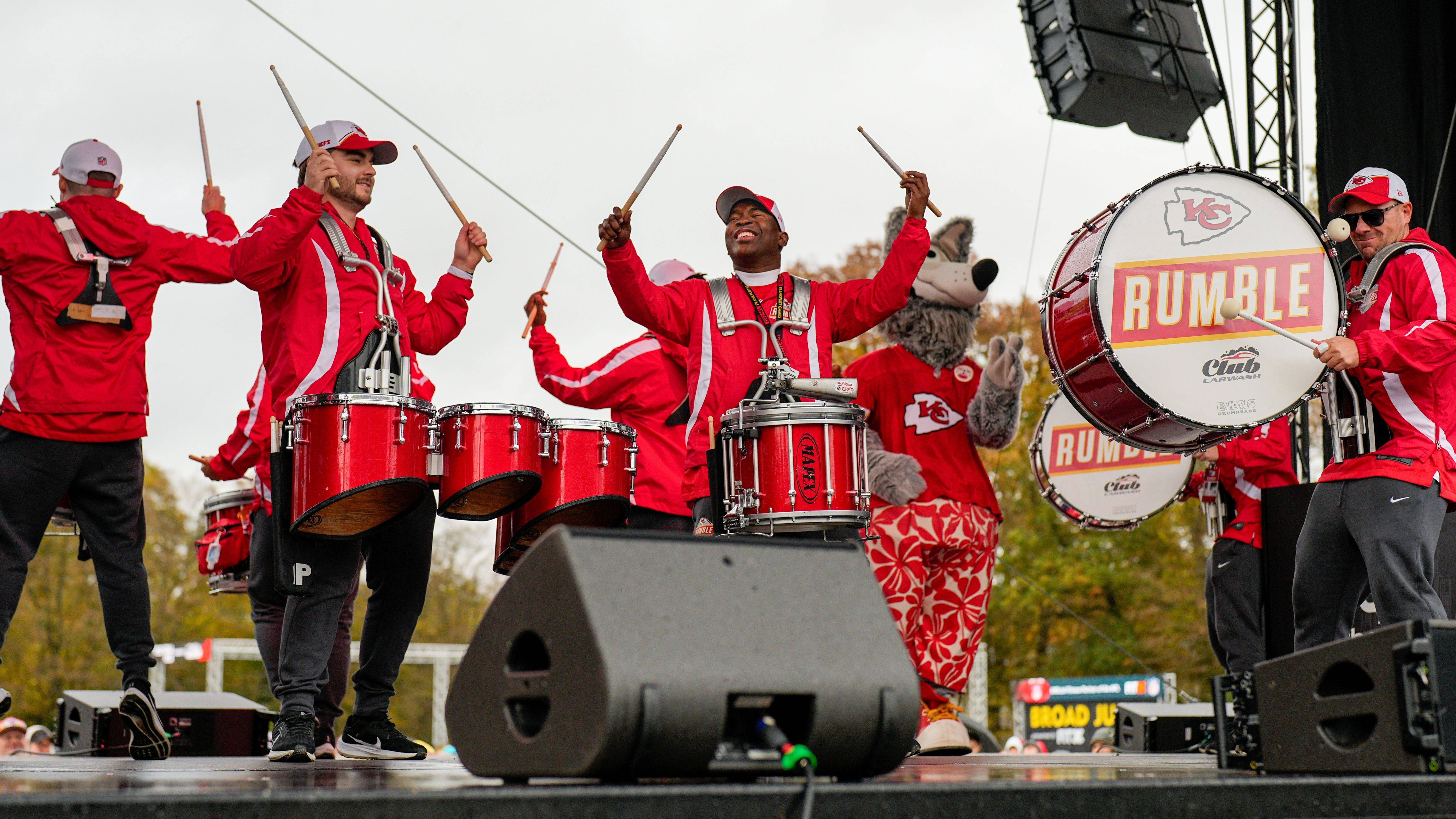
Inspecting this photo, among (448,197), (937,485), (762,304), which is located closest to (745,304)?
(762,304)

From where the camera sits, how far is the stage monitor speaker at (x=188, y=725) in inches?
274

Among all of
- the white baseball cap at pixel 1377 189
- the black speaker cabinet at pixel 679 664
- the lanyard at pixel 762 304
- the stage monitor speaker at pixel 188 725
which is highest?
the white baseball cap at pixel 1377 189

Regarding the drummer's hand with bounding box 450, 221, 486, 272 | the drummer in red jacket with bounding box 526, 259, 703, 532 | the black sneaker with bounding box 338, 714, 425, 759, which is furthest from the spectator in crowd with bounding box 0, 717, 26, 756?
the drummer's hand with bounding box 450, 221, 486, 272

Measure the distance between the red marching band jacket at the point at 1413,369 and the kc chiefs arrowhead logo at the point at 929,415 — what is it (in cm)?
164

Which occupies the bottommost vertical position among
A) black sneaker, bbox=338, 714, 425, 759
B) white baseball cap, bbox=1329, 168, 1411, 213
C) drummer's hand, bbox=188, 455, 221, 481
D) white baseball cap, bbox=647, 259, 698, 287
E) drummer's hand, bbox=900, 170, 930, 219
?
black sneaker, bbox=338, 714, 425, 759

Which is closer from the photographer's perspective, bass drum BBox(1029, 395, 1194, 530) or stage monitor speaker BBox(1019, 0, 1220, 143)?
bass drum BBox(1029, 395, 1194, 530)

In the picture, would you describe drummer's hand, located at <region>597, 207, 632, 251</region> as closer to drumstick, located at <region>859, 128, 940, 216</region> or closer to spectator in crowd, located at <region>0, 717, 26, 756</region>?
drumstick, located at <region>859, 128, 940, 216</region>

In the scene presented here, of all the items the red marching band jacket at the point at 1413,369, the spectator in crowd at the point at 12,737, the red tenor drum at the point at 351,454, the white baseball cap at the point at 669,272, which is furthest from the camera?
the spectator in crowd at the point at 12,737

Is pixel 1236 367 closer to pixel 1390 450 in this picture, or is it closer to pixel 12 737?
pixel 1390 450

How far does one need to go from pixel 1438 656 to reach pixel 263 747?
20.8ft

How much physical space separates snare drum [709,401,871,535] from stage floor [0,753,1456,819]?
157 centimetres

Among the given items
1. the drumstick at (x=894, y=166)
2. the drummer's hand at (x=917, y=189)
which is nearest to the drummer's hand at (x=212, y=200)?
the drumstick at (x=894, y=166)

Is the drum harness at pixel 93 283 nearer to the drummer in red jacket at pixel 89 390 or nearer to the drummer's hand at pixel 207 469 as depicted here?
the drummer in red jacket at pixel 89 390

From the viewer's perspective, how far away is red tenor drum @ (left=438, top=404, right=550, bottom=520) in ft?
14.8
